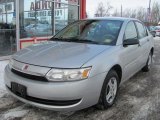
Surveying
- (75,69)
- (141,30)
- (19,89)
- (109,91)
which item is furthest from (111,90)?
(141,30)

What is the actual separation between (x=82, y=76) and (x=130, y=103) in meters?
1.42

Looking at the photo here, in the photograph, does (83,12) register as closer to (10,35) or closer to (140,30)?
(10,35)

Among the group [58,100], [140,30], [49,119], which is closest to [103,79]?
[58,100]

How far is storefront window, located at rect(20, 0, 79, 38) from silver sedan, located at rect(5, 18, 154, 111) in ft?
13.1

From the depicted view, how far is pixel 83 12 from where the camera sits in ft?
38.7

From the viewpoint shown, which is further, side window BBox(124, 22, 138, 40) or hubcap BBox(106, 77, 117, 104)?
side window BBox(124, 22, 138, 40)

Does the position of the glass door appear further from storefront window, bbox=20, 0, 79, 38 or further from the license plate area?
the license plate area

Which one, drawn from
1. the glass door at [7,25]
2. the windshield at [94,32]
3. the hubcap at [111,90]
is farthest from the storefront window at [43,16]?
the hubcap at [111,90]

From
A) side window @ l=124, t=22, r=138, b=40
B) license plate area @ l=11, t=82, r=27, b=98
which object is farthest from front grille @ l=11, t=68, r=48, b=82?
side window @ l=124, t=22, r=138, b=40

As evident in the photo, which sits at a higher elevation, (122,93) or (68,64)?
(68,64)

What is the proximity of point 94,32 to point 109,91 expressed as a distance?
4.11ft

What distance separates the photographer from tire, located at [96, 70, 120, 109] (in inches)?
152

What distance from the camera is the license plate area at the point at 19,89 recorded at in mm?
3598

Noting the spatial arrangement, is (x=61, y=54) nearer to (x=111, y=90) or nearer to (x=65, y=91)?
(x=65, y=91)
